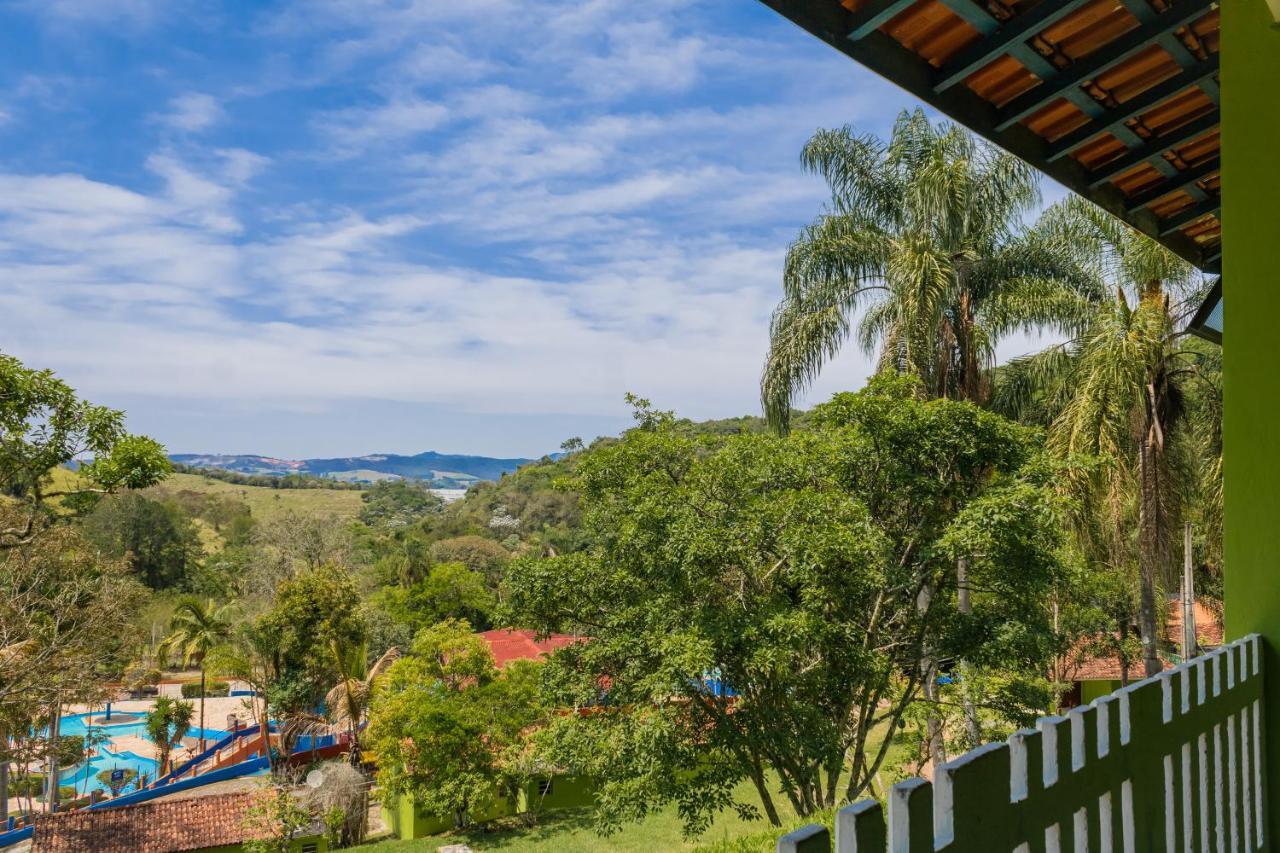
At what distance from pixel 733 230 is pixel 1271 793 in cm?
6235

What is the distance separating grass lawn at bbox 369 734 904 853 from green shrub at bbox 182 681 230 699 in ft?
79.2

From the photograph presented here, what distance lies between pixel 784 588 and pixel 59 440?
9905 mm

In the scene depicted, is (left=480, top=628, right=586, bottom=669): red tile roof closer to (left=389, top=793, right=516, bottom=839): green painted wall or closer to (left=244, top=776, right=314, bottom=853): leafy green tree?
(left=389, top=793, right=516, bottom=839): green painted wall

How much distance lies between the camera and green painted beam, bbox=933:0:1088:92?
2.87m

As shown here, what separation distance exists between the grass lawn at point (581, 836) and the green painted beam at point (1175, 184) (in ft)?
42.7

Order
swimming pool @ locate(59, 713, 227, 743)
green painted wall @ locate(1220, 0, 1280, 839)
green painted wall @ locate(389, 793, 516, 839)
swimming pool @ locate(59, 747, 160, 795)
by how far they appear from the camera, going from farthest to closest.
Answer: swimming pool @ locate(59, 713, 227, 743)
swimming pool @ locate(59, 747, 160, 795)
green painted wall @ locate(389, 793, 516, 839)
green painted wall @ locate(1220, 0, 1280, 839)

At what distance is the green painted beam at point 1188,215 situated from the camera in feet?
15.7

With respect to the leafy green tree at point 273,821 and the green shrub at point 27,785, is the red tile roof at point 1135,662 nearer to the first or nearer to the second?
the leafy green tree at point 273,821

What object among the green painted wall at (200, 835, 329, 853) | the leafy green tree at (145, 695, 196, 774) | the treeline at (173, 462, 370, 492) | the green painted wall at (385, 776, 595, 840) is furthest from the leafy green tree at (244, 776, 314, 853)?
the treeline at (173, 462, 370, 492)

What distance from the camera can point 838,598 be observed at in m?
8.78

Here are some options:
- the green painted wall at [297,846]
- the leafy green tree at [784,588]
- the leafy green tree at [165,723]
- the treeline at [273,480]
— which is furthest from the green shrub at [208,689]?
the treeline at [273,480]

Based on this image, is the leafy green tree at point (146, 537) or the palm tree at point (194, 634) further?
the leafy green tree at point (146, 537)

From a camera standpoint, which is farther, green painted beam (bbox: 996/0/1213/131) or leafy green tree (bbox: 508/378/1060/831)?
leafy green tree (bbox: 508/378/1060/831)

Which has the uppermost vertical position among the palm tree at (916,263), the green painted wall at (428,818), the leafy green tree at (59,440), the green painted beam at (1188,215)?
the palm tree at (916,263)
